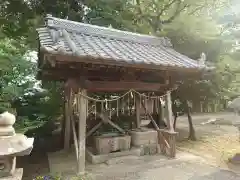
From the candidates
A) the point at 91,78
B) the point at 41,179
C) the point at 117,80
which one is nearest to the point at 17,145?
the point at 41,179

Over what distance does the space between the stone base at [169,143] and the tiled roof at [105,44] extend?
2437mm

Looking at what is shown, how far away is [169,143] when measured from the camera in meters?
7.32

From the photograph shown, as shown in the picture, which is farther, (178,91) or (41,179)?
(178,91)

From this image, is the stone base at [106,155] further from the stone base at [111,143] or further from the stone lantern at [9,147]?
the stone lantern at [9,147]

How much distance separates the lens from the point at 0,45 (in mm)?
5277

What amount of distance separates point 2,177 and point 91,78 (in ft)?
13.0

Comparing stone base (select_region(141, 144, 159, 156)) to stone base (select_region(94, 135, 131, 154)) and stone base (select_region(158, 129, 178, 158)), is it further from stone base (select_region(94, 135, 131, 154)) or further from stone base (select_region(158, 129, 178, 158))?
stone base (select_region(94, 135, 131, 154))

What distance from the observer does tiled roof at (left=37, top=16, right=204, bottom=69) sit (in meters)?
5.33

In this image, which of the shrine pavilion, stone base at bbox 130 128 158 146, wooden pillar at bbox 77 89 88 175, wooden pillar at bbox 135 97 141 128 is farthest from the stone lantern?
wooden pillar at bbox 135 97 141 128

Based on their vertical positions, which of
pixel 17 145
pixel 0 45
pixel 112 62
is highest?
pixel 0 45

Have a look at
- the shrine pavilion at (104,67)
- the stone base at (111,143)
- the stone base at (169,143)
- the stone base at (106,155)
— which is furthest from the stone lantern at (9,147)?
the stone base at (169,143)

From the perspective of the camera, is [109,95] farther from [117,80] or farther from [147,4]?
[147,4]

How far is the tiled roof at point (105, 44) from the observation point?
5334 mm

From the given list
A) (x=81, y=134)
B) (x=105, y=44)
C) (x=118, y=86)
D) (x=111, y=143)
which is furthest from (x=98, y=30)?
(x=111, y=143)
